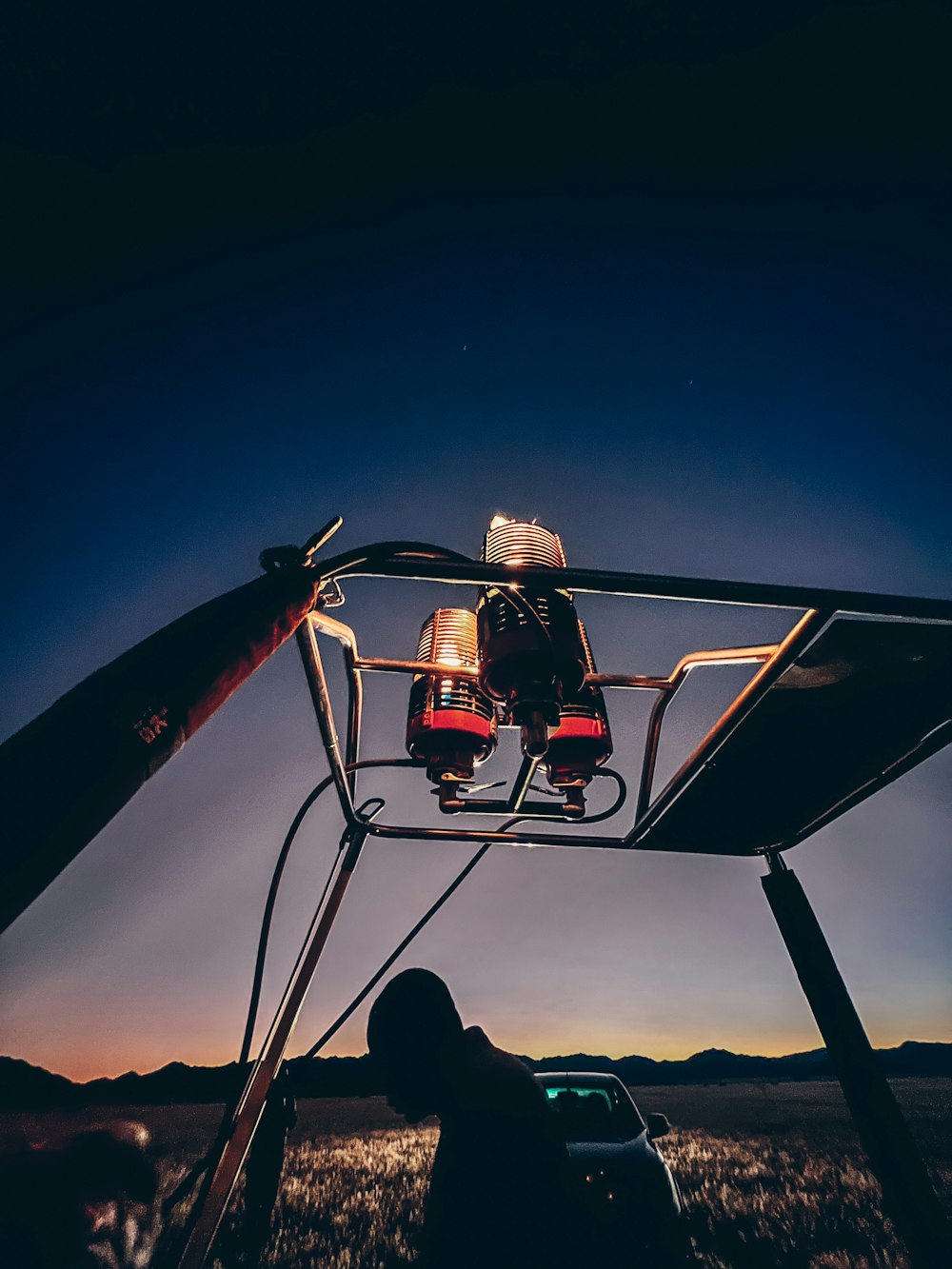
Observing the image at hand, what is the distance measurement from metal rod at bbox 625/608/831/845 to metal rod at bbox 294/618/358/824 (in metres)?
1.49

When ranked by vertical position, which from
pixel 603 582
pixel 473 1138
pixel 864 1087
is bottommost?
pixel 473 1138

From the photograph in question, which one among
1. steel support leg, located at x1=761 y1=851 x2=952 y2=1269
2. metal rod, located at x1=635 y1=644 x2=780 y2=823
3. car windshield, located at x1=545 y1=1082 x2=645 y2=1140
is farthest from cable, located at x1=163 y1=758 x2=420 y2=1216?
car windshield, located at x1=545 y1=1082 x2=645 y2=1140

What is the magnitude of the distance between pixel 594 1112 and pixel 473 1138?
15.8ft

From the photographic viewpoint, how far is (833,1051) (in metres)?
2.71

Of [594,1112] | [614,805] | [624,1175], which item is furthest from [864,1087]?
[594,1112]

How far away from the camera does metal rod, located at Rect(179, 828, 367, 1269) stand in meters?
2.22

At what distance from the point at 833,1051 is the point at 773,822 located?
3.54 ft

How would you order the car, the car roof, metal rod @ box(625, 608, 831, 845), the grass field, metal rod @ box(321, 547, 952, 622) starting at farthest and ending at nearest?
the grass field < the car roof < the car < metal rod @ box(625, 608, 831, 845) < metal rod @ box(321, 547, 952, 622)

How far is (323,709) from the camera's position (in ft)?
7.12

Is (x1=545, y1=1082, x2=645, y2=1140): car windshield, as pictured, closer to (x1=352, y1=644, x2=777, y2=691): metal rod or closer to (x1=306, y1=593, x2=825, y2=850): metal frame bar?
(x1=306, y1=593, x2=825, y2=850): metal frame bar

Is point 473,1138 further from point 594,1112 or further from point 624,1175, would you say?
point 594,1112

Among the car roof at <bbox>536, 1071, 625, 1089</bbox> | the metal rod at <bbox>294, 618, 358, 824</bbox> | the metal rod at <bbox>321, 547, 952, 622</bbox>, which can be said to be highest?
the metal rod at <bbox>294, 618, 358, 824</bbox>

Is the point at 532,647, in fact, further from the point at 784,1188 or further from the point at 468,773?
the point at 784,1188

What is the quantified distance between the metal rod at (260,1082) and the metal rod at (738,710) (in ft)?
4.94
